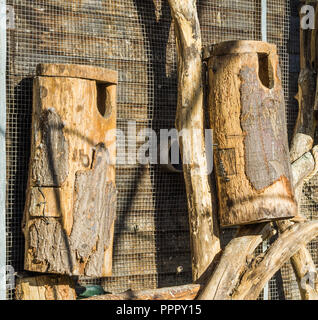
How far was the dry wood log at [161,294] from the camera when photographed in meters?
3.71

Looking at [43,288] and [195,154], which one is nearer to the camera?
[43,288]

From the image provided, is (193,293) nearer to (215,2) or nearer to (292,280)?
(292,280)

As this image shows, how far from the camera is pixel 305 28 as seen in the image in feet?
16.3

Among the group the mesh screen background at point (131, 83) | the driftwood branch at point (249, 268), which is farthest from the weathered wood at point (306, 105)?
the driftwood branch at point (249, 268)

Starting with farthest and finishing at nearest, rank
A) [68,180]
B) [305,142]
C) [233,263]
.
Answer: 1. [305,142]
2. [233,263]
3. [68,180]

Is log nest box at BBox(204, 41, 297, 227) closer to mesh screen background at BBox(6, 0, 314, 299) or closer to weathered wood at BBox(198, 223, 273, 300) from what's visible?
weathered wood at BBox(198, 223, 273, 300)

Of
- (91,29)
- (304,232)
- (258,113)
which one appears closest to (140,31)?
(91,29)

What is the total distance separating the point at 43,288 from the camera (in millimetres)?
3881

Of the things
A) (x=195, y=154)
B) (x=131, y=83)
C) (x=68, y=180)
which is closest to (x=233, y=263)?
(x=195, y=154)

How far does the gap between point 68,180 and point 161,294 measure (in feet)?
2.88

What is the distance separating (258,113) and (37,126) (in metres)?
1.38

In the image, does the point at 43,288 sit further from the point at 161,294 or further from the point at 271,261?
the point at 271,261

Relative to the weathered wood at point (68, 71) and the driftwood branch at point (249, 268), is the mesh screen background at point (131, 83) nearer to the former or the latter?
the weathered wood at point (68, 71)

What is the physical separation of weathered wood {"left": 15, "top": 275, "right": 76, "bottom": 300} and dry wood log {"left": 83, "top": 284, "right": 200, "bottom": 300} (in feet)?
0.95
